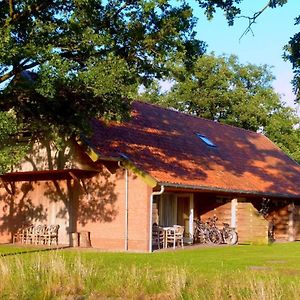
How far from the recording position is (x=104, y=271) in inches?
516

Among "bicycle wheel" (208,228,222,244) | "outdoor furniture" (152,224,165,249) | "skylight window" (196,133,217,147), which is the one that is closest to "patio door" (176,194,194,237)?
"bicycle wheel" (208,228,222,244)

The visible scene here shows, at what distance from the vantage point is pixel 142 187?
2170cm

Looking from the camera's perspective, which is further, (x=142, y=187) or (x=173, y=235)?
(x=173, y=235)

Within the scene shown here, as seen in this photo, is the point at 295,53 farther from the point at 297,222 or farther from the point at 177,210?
Result: the point at 297,222

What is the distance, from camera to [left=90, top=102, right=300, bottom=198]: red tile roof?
2288 centimetres

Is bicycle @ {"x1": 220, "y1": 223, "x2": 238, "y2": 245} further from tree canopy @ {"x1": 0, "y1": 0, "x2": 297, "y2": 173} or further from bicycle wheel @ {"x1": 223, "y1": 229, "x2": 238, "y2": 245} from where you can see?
tree canopy @ {"x1": 0, "y1": 0, "x2": 297, "y2": 173}

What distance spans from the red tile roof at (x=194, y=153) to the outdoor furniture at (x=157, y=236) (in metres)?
2.03

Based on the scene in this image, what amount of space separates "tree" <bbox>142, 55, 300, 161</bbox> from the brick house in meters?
16.7

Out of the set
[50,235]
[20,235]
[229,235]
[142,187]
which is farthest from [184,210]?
[20,235]

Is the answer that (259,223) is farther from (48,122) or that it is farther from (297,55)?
(297,55)

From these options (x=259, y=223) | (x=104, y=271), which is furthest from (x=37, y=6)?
(x=259, y=223)

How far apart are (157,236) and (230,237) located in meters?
4.29

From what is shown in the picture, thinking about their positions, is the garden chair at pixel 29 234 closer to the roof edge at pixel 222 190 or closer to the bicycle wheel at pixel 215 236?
the roof edge at pixel 222 190

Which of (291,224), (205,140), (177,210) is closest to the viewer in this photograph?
(177,210)
